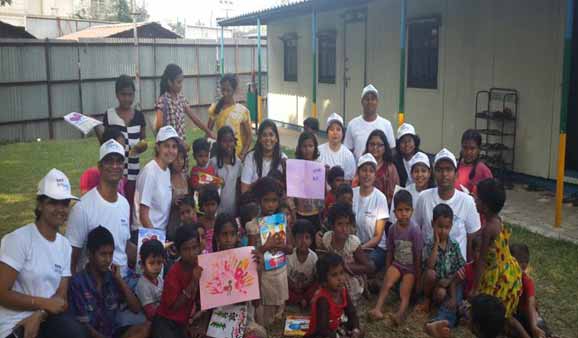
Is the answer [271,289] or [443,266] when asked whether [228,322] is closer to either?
[271,289]

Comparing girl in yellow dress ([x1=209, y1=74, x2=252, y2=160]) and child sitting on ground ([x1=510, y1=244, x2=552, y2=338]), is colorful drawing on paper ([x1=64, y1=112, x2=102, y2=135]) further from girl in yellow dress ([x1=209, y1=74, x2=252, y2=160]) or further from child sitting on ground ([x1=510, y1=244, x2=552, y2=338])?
child sitting on ground ([x1=510, y1=244, x2=552, y2=338])

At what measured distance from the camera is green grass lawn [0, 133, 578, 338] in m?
4.46

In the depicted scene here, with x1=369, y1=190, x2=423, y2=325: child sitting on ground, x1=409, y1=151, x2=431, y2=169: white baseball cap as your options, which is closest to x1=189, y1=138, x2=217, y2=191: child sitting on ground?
x1=369, y1=190, x2=423, y2=325: child sitting on ground

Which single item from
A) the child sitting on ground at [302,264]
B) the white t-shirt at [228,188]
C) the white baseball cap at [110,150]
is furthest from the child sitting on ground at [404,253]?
the white baseball cap at [110,150]

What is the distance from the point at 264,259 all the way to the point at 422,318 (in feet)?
4.37

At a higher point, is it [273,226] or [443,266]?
[273,226]

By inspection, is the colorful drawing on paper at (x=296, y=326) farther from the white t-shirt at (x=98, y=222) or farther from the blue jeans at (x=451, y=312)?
the white t-shirt at (x=98, y=222)

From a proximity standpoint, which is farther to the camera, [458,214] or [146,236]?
[458,214]

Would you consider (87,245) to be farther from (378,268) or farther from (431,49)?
(431,49)

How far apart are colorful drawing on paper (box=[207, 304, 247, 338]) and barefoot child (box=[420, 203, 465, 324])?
1480 mm

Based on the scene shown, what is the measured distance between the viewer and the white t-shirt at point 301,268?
4723mm

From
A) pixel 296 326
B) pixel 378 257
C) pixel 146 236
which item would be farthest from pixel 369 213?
pixel 146 236

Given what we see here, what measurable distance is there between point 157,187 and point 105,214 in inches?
28.9

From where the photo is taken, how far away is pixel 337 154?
598 centimetres
